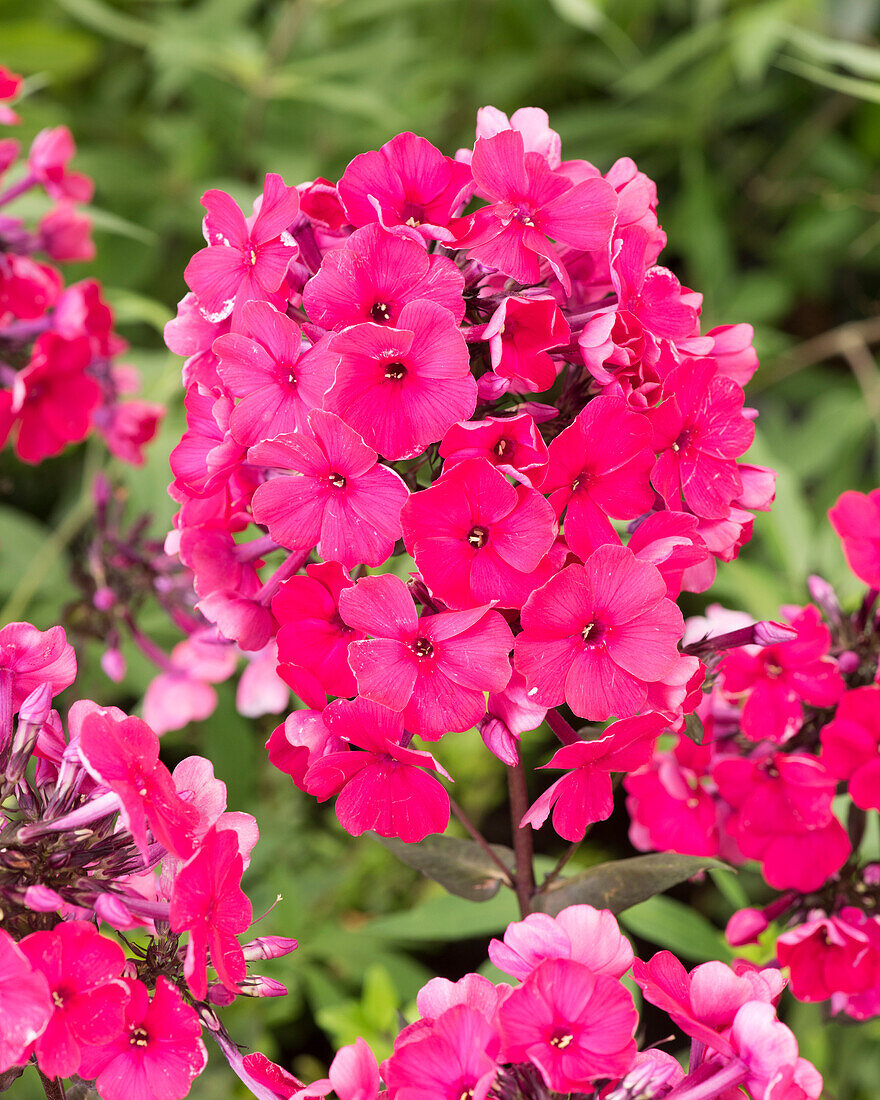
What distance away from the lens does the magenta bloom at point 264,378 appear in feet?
2.43

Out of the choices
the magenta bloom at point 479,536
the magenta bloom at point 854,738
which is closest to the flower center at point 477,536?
the magenta bloom at point 479,536

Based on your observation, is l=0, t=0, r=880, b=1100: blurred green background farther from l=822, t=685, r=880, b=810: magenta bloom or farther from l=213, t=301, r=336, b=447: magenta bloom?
l=213, t=301, r=336, b=447: magenta bloom

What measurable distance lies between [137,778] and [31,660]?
0.50 ft

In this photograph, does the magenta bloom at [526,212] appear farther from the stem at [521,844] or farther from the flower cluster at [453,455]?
the stem at [521,844]

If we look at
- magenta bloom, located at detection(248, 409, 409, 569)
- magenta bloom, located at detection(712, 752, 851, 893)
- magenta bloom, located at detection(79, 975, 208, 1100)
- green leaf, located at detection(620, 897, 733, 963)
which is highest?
magenta bloom, located at detection(248, 409, 409, 569)

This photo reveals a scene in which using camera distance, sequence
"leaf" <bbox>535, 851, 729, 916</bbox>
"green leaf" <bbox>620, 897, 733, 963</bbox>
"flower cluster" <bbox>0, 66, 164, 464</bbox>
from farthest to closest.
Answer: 1. "flower cluster" <bbox>0, 66, 164, 464</bbox>
2. "green leaf" <bbox>620, 897, 733, 963</bbox>
3. "leaf" <bbox>535, 851, 729, 916</bbox>

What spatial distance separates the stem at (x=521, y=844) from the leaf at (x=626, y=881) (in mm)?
19

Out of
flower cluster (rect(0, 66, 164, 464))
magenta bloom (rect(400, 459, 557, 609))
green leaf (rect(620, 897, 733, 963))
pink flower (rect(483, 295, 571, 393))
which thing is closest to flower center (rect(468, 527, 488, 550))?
magenta bloom (rect(400, 459, 557, 609))

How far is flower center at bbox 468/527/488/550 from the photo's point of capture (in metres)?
0.70

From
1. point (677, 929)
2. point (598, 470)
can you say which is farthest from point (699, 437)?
point (677, 929)

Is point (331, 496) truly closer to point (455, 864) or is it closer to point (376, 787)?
point (376, 787)

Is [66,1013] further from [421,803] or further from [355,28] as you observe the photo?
[355,28]

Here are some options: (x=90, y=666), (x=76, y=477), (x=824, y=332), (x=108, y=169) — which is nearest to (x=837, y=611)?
(x=90, y=666)

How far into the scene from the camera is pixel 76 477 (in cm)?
218
